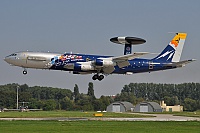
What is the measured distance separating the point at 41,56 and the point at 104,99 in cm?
10125

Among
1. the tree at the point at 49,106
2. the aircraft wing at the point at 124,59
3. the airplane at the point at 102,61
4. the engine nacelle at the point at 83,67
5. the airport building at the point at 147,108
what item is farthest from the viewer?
the tree at the point at 49,106

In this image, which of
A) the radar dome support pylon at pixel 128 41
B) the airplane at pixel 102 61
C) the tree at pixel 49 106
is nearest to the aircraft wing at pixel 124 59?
the airplane at pixel 102 61

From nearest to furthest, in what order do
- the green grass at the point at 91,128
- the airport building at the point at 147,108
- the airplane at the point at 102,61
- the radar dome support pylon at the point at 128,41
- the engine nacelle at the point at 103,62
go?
the green grass at the point at 91,128, the airplane at the point at 102,61, the radar dome support pylon at the point at 128,41, the engine nacelle at the point at 103,62, the airport building at the point at 147,108

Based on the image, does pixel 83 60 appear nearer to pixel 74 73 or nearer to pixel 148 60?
pixel 74 73

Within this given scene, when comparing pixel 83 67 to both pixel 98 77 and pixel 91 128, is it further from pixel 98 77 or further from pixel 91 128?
pixel 91 128

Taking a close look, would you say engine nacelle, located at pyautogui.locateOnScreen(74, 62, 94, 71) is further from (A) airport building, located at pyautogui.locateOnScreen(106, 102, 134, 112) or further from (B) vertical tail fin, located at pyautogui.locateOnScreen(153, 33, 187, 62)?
(A) airport building, located at pyautogui.locateOnScreen(106, 102, 134, 112)

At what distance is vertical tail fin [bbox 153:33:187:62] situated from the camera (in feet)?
253

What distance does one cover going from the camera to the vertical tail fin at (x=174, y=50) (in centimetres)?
7700

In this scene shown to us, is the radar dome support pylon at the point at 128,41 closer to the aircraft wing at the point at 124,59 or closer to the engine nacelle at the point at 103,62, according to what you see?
the aircraft wing at the point at 124,59

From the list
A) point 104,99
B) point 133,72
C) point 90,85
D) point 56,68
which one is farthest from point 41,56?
point 90,85

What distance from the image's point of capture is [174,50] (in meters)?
79.0

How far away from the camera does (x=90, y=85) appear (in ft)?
614

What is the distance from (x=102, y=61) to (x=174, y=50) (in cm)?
→ 1381

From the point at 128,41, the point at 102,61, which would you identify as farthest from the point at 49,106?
the point at 128,41
